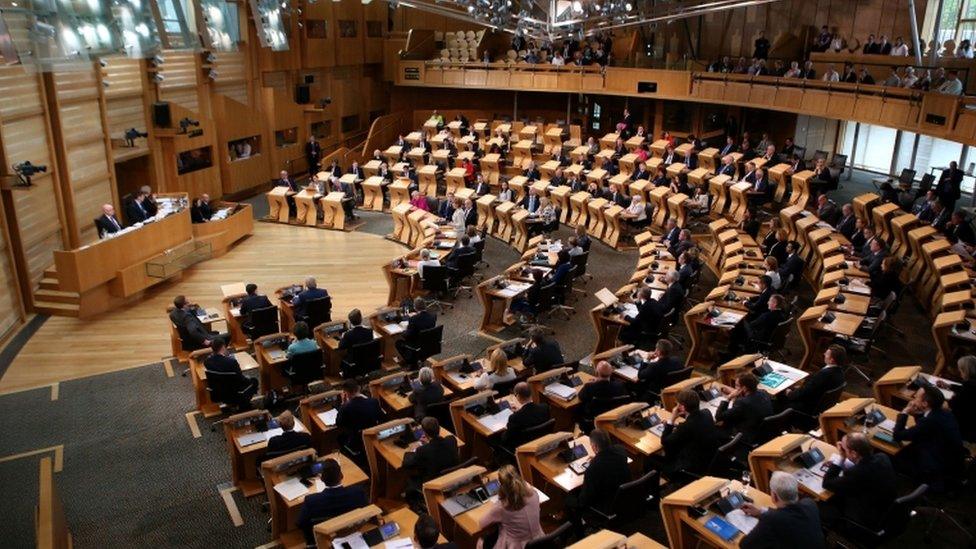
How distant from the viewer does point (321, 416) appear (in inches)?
333

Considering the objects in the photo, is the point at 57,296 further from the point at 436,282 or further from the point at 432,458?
the point at 432,458

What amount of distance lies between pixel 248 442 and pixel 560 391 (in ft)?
11.2

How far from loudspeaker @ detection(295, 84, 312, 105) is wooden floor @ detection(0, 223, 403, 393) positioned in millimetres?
6070

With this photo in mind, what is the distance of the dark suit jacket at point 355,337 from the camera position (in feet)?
33.8

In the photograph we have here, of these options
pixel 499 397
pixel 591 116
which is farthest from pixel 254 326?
pixel 591 116

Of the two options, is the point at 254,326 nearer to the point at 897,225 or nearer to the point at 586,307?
the point at 586,307

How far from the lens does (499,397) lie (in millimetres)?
8836

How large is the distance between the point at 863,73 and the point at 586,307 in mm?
9110

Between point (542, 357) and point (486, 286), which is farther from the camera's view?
point (486, 286)

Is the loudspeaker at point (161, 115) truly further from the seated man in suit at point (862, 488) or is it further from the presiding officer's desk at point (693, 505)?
the seated man in suit at point (862, 488)

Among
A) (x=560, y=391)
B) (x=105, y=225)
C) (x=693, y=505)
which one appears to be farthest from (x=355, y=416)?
(x=105, y=225)

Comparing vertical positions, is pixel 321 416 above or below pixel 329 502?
below

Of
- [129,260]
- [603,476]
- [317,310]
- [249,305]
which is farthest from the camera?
[129,260]

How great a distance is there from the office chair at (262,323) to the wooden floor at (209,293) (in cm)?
160
